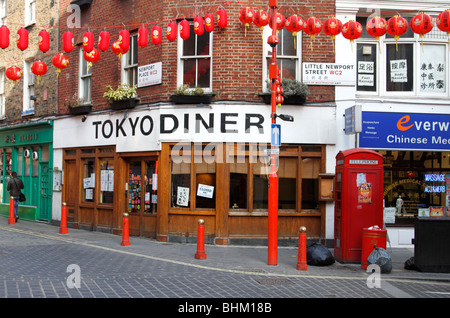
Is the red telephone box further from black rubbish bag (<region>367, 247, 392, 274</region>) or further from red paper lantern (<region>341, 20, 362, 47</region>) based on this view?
red paper lantern (<region>341, 20, 362, 47</region>)

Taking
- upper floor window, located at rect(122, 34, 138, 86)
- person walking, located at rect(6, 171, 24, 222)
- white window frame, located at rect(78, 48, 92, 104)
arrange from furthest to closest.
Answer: person walking, located at rect(6, 171, 24, 222)
white window frame, located at rect(78, 48, 92, 104)
upper floor window, located at rect(122, 34, 138, 86)

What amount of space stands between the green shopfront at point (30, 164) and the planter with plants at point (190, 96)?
7034 mm

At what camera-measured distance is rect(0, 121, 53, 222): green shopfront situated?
1958 centimetres

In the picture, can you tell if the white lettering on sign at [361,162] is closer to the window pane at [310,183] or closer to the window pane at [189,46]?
the window pane at [310,183]

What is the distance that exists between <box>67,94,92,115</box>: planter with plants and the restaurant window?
4352 millimetres

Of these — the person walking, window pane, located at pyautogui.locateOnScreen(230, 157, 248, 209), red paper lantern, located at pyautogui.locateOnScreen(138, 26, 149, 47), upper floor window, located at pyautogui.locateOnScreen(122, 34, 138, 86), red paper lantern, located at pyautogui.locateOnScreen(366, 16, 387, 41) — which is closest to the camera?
red paper lantern, located at pyautogui.locateOnScreen(366, 16, 387, 41)

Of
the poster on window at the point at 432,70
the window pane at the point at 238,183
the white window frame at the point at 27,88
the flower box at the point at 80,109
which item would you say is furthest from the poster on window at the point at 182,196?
the white window frame at the point at 27,88

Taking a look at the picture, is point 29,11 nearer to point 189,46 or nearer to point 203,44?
point 189,46

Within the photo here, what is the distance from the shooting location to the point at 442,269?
35.1 ft

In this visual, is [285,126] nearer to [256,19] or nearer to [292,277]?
[256,19]

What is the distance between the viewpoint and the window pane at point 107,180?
16500mm

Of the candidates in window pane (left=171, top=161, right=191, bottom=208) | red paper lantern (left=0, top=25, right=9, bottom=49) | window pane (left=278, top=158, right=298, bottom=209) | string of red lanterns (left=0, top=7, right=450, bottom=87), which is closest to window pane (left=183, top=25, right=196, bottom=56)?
string of red lanterns (left=0, top=7, right=450, bottom=87)

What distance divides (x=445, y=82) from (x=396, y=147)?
8.56 ft

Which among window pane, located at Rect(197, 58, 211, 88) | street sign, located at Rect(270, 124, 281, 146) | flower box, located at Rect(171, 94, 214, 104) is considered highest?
window pane, located at Rect(197, 58, 211, 88)
